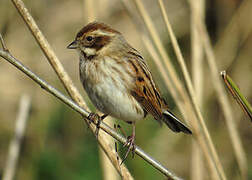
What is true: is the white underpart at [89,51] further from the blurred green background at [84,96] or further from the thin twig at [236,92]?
the thin twig at [236,92]

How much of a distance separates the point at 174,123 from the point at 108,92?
502 mm

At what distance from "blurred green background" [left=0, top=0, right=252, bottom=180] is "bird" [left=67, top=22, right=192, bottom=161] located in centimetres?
61

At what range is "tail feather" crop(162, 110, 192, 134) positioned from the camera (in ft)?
10.1

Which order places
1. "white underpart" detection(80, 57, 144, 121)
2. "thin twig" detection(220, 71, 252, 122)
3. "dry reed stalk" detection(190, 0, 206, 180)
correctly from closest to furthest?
"thin twig" detection(220, 71, 252, 122)
"white underpart" detection(80, 57, 144, 121)
"dry reed stalk" detection(190, 0, 206, 180)

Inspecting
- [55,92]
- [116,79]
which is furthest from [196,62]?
[55,92]

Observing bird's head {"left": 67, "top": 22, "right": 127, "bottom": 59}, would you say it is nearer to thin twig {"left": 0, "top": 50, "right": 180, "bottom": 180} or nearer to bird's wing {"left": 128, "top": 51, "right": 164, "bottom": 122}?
bird's wing {"left": 128, "top": 51, "right": 164, "bottom": 122}

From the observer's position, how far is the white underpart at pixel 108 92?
116 inches

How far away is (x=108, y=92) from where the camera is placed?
295cm

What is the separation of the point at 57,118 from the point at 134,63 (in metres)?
1.62

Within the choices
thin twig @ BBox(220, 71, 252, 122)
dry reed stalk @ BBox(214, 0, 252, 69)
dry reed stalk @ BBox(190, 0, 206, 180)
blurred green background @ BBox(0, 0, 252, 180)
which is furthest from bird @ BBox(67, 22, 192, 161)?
dry reed stalk @ BBox(214, 0, 252, 69)

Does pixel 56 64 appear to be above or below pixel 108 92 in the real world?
above

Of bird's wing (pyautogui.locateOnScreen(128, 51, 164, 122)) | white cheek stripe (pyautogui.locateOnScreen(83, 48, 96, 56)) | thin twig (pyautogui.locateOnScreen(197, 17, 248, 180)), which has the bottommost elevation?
thin twig (pyautogui.locateOnScreen(197, 17, 248, 180))

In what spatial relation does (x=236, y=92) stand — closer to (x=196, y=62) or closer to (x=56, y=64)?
(x=56, y=64)

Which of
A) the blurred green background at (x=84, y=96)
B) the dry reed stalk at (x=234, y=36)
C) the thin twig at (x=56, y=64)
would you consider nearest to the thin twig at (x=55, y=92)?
the thin twig at (x=56, y=64)
